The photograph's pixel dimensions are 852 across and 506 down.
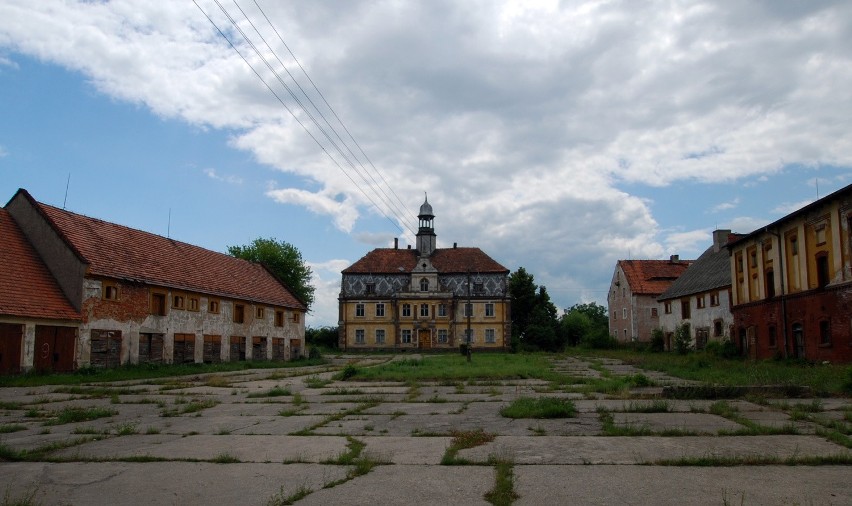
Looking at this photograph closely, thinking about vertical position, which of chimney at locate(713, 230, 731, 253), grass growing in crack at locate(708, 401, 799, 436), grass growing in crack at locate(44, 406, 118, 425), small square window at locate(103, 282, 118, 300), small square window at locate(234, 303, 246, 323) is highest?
chimney at locate(713, 230, 731, 253)

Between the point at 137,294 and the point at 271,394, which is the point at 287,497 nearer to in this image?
the point at 271,394

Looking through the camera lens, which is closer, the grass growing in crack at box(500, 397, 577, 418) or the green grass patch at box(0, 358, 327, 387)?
the grass growing in crack at box(500, 397, 577, 418)

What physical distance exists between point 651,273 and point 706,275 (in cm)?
1475

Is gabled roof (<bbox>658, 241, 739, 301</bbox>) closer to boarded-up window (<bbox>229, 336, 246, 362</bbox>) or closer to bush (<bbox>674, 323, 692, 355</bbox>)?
bush (<bbox>674, 323, 692, 355</bbox>)

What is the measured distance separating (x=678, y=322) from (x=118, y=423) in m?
40.9

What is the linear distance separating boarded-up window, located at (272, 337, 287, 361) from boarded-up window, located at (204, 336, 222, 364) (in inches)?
287

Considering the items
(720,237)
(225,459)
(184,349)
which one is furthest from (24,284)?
(720,237)

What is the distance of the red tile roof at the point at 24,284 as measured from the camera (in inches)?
891

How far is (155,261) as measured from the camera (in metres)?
31.5

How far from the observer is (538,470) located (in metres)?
6.33

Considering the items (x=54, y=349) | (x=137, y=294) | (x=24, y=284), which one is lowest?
(x=54, y=349)

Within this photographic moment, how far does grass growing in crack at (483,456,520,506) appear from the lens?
206 inches

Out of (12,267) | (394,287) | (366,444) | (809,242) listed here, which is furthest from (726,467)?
(394,287)

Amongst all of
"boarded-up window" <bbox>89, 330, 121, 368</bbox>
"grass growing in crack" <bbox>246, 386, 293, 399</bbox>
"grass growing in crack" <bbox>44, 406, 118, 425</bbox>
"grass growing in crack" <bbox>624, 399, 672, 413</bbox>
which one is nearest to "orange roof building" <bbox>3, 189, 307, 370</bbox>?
"boarded-up window" <bbox>89, 330, 121, 368</bbox>
